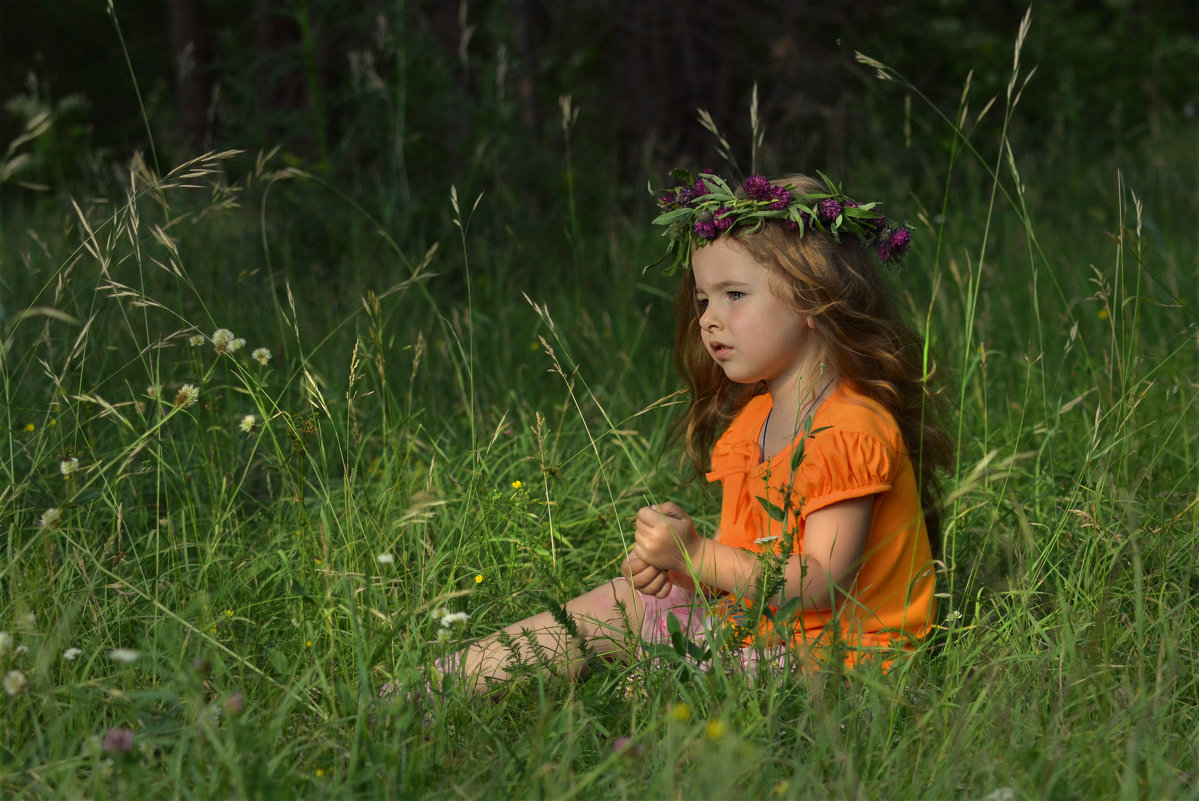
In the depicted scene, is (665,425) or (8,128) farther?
(8,128)

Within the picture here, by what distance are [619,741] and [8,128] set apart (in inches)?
696

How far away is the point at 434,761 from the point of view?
1554mm

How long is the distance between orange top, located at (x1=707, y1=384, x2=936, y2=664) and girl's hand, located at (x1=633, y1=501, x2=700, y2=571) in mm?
120

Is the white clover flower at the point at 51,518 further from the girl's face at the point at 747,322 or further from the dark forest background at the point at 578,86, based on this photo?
the girl's face at the point at 747,322

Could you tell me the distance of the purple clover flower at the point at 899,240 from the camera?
2123 mm

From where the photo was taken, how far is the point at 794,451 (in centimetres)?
185

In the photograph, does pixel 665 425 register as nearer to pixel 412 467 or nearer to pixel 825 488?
pixel 412 467

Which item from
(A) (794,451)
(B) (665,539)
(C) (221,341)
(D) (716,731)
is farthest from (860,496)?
(C) (221,341)

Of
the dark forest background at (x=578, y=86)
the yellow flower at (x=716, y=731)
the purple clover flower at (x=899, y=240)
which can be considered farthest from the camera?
the dark forest background at (x=578, y=86)

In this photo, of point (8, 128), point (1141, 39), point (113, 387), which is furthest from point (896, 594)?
point (8, 128)

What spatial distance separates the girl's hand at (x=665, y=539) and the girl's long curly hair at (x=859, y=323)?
1.51 ft

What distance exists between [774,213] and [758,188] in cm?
7

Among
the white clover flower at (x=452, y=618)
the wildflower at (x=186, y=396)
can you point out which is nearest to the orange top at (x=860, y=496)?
the white clover flower at (x=452, y=618)

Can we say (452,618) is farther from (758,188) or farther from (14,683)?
(758,188)
